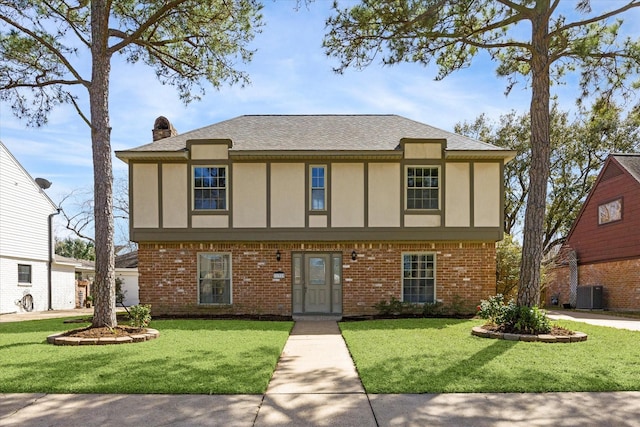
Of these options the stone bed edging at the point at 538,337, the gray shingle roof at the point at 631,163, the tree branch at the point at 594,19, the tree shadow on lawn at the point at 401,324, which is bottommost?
the tree shadow on lawn at the point at 401,324

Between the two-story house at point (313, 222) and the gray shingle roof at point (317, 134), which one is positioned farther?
the gray shingle roof at point (317, 134)

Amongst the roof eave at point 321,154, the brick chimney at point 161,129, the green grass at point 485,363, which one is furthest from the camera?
the brick chimney at point 161,129

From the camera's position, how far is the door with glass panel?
45.3 feet

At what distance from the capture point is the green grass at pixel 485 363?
18.1ft

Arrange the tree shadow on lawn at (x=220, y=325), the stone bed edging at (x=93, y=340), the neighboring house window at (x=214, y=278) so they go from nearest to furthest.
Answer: the stone bed edging at (x=93, y=340), the tree shadow on lawn at (x=220, y=325), the neighboring house window at (x=214, y=278)

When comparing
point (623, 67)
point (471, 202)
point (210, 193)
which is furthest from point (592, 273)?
point (210, 193)

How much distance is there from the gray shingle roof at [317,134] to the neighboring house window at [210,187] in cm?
83

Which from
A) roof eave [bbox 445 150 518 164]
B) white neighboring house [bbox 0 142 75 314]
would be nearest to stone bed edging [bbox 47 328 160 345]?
roof eave [bbox 445 150 518 164]

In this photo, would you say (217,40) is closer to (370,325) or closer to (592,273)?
(370,325)

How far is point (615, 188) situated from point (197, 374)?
18.7m

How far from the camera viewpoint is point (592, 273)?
20172mm

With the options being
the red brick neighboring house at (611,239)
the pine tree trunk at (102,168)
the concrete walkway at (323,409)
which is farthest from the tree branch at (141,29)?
the red brick neighboring house at (611,239)

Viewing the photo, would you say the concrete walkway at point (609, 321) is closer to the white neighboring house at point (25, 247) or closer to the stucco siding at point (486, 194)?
the stucco siding at point (486, 194)

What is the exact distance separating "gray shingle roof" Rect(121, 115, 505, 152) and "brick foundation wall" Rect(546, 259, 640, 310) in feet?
28.0
